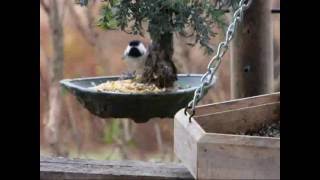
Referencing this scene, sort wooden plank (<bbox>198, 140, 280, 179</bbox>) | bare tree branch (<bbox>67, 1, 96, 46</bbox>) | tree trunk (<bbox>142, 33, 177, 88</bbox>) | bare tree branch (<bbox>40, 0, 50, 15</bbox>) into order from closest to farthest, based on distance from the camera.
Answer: wooden plank (<bbox>198, 140, 280, 179</bbox>) < tree trunk (<bbox>142, 33, 177, 88</bbox>) < bare tree branch (<bbox>40, 0, 50, 15</bbox>) < bare tree branch (<bbox>67, 1, 96, 46</bbox>)

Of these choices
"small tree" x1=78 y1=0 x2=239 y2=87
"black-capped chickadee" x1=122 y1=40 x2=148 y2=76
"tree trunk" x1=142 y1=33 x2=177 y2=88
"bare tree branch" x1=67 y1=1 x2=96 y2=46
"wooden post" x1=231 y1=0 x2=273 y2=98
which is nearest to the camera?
"small tree" x1=78 y1=0 x2=239 y2=87

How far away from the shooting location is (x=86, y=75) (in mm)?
2982

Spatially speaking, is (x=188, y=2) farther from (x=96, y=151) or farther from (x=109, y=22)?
(x=96, y=151)

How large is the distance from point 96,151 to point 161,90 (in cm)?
187

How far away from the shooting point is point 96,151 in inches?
122

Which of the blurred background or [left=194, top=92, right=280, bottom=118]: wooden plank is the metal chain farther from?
the blurred background

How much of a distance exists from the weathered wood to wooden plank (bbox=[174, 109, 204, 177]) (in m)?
0.02

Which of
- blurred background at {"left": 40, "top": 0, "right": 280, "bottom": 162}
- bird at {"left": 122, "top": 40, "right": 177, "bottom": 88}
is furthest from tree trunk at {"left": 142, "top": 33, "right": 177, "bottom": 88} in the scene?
blurred background at {"left": 40, "top": 0, "right": 280, "bottom": 162}

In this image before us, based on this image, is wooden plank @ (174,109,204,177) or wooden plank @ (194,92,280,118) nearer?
wooden plank @ (174,109,204,177)

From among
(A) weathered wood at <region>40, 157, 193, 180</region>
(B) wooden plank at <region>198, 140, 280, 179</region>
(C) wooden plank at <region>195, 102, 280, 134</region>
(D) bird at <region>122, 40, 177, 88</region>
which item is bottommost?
(A) weathered wood at <region>40, 157, 193, 180</region>

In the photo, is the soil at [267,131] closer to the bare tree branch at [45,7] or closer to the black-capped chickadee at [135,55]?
the black-capped chickadee at [135,55]

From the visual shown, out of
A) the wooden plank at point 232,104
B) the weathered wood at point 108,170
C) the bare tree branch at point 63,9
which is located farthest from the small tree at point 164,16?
the bare tree branch at point 63,9

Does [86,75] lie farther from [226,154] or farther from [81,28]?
[226,154]

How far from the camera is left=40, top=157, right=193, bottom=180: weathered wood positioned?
749mm
